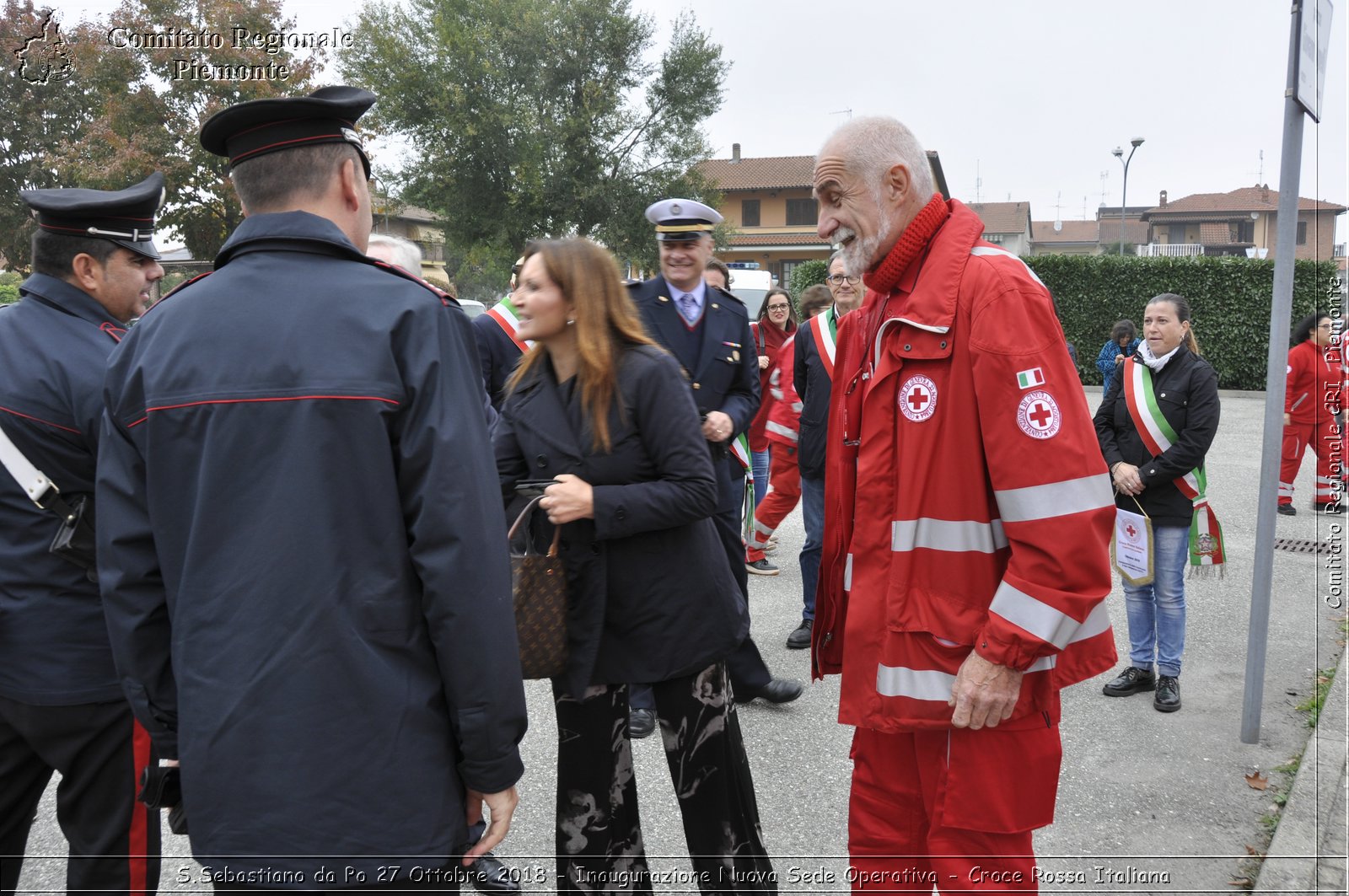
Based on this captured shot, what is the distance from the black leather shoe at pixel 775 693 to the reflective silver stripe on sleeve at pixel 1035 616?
284 cm

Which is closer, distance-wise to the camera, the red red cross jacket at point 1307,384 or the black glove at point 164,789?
the black glove at point 164,789

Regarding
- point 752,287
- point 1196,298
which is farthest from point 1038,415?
point 1196,298

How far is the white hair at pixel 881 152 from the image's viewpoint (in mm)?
2262

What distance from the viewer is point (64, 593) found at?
253 cm

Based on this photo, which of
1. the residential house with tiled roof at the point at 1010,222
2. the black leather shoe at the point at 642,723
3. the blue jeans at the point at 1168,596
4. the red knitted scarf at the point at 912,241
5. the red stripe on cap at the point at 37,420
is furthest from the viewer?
the residential house with tiled roof at the point at 1010,222

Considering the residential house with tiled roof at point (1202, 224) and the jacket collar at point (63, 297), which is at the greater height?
the residential house with tiled roof at point (1202, 224)

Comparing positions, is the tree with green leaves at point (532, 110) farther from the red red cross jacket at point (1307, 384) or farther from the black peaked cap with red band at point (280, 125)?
the black peaked cap with red band at point (280, 125)

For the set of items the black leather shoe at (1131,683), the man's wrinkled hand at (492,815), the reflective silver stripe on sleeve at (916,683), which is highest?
the reflective silver stripe on sleeve at (916,683)

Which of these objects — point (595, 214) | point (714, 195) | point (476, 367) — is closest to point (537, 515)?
point (476, 367)

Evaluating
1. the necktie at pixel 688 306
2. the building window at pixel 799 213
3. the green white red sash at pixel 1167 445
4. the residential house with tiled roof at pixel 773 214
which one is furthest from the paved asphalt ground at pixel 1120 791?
the building window at pixel 799 213

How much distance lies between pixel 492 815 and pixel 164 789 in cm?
67

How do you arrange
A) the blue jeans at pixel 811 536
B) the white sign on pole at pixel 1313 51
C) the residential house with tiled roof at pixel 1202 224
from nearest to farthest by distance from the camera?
the white sign on pole at pixel 1313 51 < the blue jeans at pixel 811 536 < the residential house with tiled roof at pixel 1202 224

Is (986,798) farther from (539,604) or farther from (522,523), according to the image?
(522,523)

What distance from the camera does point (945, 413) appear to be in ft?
6.86
